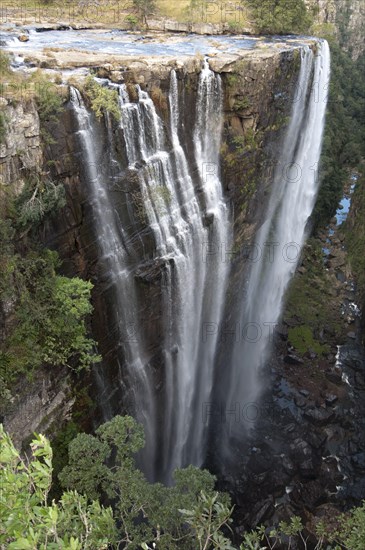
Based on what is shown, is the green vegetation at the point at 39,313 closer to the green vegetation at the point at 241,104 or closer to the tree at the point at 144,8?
the green vegetation at the point at 241,104

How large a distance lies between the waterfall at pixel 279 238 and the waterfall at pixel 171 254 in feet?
9.06

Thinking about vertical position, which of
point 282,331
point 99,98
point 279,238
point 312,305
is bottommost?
point 282,331

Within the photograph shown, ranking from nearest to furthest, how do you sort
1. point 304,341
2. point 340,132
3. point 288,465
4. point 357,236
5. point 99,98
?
point 99,98 → point 288,465 → point 304,341 → point 357,236 → point 340,132

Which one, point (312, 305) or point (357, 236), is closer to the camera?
point (312, 305)

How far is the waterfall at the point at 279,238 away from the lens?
24734 mm

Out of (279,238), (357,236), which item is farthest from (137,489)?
(357,236)

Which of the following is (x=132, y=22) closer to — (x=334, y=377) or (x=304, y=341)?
(x=304, y=341)

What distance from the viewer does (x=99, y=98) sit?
14531mm

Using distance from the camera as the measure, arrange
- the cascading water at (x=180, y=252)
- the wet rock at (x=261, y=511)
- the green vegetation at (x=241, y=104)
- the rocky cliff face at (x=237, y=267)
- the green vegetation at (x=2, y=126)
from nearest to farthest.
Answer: the green vegetation at (x=2, y=126) → the rocky cliff face at (x=237, y=267) → the cascading water at (x=180, y=252) → the wet rock at (x=261, y=511) → the green vegetation at (x=241, y=104)

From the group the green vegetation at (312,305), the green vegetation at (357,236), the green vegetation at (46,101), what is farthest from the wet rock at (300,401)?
the green vegetation at (46,101)

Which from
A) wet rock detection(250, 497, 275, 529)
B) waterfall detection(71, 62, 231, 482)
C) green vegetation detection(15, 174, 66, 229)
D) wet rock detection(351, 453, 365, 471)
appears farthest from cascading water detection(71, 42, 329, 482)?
wet rock detection(351, 453, 365, 471)

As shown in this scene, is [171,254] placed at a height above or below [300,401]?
above

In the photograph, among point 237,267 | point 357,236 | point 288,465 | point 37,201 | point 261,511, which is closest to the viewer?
point 37,201

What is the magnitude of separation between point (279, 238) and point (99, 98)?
1706 centimetres
